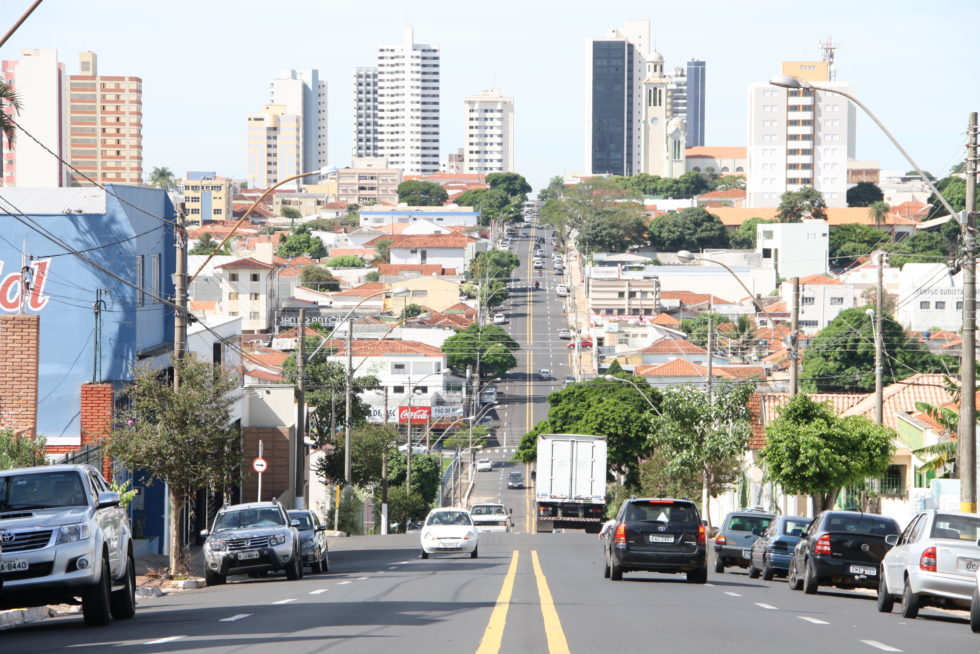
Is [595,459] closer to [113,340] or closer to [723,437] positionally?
[723,437]

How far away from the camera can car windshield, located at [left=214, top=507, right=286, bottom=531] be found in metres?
25.7

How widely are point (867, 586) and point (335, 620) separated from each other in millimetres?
10979

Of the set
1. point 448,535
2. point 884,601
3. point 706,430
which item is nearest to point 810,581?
point 884,601

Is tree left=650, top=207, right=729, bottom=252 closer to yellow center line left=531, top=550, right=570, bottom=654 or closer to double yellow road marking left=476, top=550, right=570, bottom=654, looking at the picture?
double yellow road marking left=476, top=550, right=570, bottom=654

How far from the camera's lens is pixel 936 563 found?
1789 cm

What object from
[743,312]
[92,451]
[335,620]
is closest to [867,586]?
[335,620]

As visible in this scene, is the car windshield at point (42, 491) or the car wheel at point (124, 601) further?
the car wheel at point (124, 601)

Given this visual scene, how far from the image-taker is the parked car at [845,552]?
75.2 feet

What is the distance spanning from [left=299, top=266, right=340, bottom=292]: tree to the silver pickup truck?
14302cm

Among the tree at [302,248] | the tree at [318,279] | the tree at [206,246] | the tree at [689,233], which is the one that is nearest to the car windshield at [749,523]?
the tree at [206,246]

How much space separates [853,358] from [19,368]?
82183 mm

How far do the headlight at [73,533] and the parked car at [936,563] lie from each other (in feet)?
35.4

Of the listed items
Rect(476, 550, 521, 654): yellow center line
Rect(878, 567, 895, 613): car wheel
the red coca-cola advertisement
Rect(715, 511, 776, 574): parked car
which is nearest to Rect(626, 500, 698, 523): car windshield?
Rect(476, 550, 521, 654): yellow center line

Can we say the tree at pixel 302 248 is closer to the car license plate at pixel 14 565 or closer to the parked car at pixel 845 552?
the parked car at pixel 845 552
